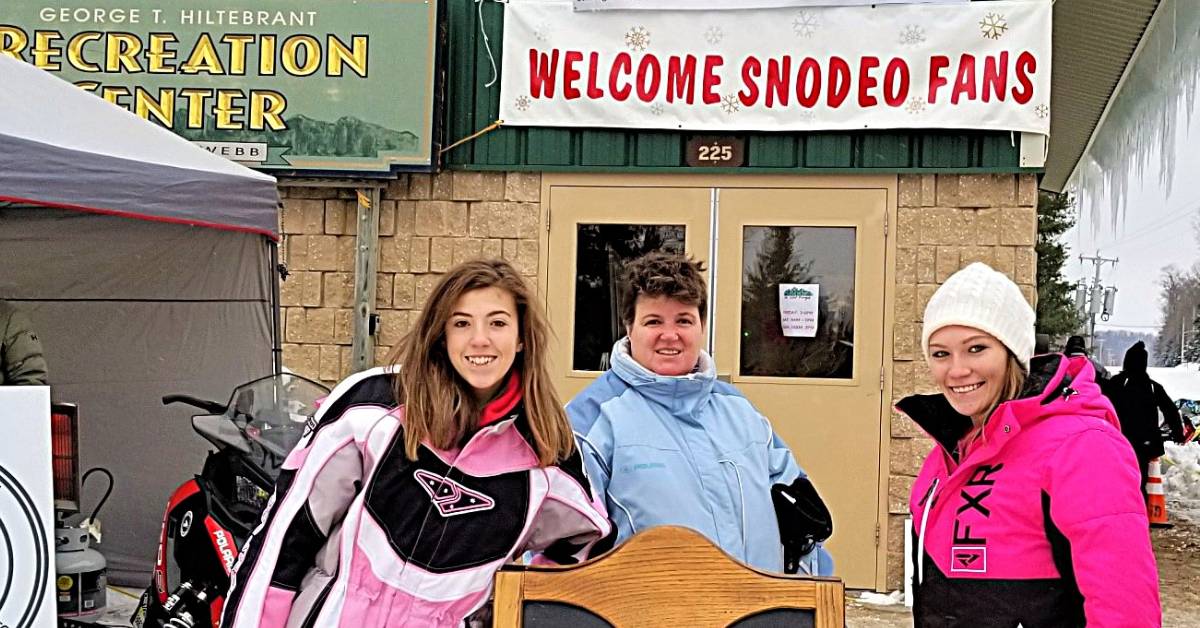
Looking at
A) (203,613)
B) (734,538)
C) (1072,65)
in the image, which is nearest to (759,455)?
(734,538)

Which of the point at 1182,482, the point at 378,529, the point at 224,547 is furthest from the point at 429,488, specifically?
the point at 1182,482

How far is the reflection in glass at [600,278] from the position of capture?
22.2 ft

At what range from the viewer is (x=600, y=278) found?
267 inches

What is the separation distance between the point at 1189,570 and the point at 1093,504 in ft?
24.6

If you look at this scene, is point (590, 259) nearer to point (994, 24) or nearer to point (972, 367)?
point (994, 24)

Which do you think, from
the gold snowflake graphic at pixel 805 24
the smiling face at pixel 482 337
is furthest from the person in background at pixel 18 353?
the gold snowflake graphic at pixel 805 24

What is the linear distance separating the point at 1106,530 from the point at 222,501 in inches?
130

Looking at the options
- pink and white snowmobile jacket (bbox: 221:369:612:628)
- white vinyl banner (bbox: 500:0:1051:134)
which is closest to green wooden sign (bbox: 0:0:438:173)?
white vinyl banner (bbox: 500:0:1051:134)

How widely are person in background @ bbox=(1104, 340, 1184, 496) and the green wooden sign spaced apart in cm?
589

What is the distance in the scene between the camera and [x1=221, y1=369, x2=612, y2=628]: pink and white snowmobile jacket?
2.16 m

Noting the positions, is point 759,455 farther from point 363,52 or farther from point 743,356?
point 363,52

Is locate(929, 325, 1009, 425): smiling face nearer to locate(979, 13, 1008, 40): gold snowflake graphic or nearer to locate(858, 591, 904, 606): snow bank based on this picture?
locate(858, 591, 904, 606): snow bank

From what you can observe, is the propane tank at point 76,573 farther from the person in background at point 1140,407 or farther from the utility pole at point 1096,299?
the utility pole at point 1096,299

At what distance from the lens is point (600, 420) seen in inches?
107
